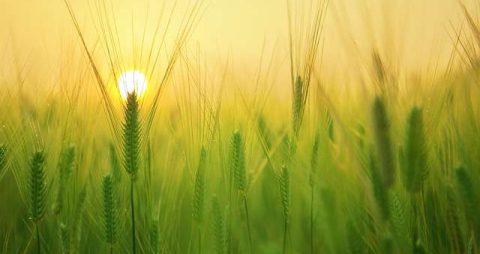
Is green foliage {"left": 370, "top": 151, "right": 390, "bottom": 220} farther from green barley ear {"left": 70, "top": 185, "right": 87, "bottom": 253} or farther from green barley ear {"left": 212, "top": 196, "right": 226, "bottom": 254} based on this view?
green barley ear {"left": 70, "top": 185, "right": 87, "bottom": 253}

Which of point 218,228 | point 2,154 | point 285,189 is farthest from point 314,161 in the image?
point 2,154

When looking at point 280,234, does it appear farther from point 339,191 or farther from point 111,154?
point 111,154

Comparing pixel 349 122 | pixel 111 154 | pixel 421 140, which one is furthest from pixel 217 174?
pixel 421 140

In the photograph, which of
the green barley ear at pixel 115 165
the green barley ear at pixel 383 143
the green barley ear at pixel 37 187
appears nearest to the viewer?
the green barley ear at pixel 383 143

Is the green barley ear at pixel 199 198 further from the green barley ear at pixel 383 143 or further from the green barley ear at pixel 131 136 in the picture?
the green barley ear at pixel 383 143

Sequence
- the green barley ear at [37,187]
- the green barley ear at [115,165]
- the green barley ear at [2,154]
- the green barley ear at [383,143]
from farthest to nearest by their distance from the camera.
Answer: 1. the green barley ear at [115,165]
2. the green barley ear at [2,154]
3. the green barley ear at [37,187]
4. the green barley ear at [383,143]

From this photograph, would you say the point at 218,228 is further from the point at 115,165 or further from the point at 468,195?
the point at 468,195

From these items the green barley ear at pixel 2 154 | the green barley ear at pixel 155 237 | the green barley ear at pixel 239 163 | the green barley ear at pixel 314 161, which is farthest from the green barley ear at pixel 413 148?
the green barley ear at pixel 2 154
